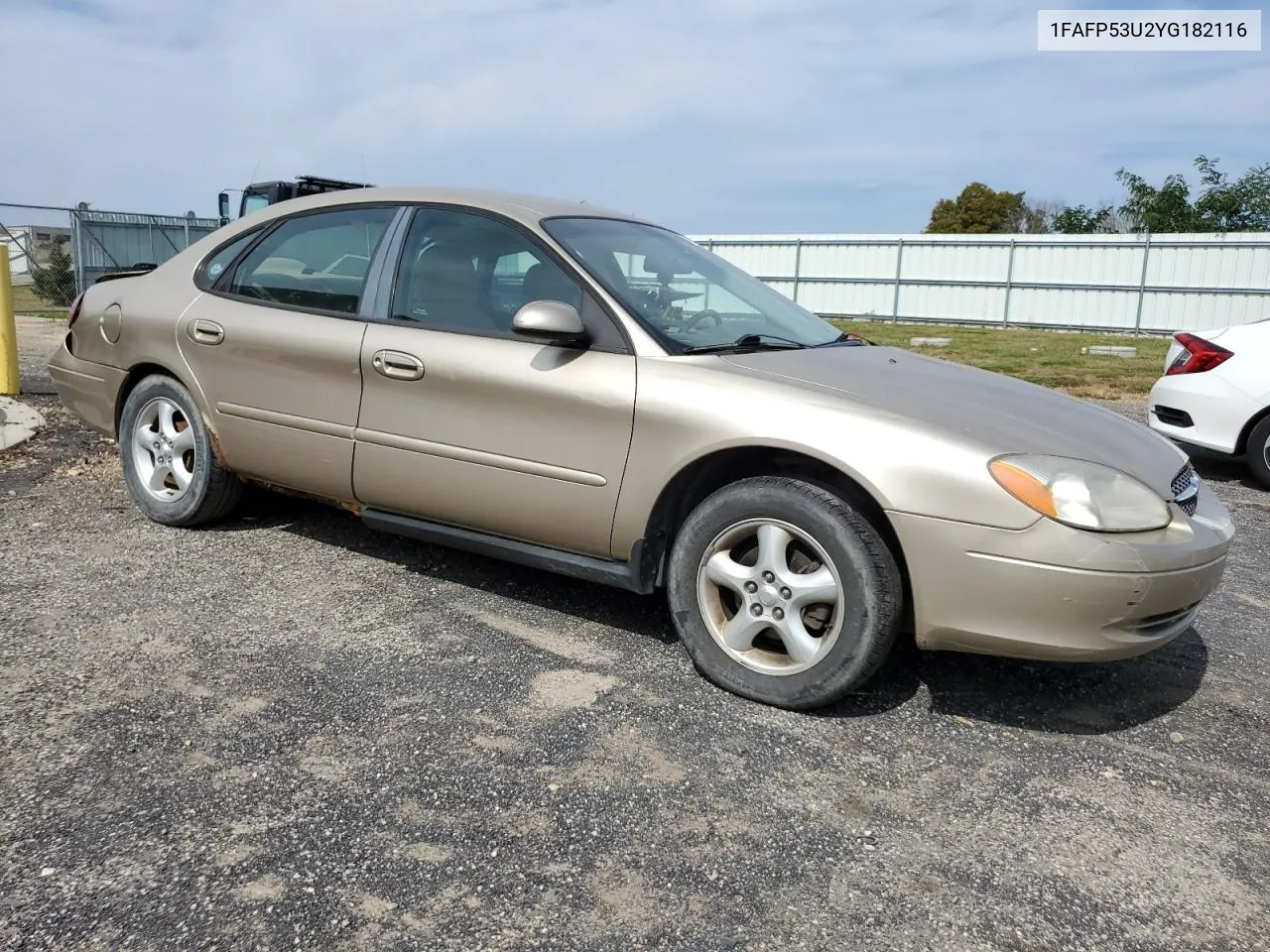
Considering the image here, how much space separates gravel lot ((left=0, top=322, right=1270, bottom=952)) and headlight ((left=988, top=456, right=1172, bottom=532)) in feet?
2.34

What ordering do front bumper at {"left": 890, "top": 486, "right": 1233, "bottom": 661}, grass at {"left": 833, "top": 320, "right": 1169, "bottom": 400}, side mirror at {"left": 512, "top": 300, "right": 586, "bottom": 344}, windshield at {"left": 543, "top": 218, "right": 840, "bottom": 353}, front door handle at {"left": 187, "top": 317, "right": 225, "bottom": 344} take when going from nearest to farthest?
front bumper at {"left": 890, "top": 486, "right": 1233, "bottom": 661}, side mirror at {"left": 512, "top": 300, "right": 586, "bottom": 344}, windshield at {"left": 543, "top": 218, "right": 840, "bottom": 353}, front door handle at {"left": 187, "top": 317, "right": 225, "bottom": 344}, grass at {"left": 833, "top": 320, "right": 1169, "bottom": 400}

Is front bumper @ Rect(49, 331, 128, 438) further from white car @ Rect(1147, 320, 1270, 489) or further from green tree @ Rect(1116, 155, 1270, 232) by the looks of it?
green tree @ Rect(1116, 155, 1270, 232)

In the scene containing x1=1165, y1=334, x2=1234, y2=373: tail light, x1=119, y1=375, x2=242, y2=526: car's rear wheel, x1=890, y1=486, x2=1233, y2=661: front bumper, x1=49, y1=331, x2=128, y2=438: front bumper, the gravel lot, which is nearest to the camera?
the gravel lot

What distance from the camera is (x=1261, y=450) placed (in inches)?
259

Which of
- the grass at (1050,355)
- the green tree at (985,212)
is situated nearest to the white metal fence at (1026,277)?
the grass at (1050,355)

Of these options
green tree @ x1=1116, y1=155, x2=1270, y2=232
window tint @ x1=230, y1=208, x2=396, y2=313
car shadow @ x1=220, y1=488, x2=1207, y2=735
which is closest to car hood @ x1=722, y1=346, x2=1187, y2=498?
car shadow @ x1=220, y1=488, x2=1207, y2=735

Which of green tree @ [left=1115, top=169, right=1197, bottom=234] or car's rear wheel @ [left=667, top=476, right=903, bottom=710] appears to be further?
green tree @ [left=1115, top=169, right=1197, bottom=234]

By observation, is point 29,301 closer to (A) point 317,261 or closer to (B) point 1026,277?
(A) point 317,261

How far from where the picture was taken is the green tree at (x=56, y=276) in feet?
60.0

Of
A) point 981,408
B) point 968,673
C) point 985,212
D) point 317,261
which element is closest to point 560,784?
point 968,673

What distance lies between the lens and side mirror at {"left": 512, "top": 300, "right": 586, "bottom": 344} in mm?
3352

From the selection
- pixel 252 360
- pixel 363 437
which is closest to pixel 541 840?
pixel 363 437

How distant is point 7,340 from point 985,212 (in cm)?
4341

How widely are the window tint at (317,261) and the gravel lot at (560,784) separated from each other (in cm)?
119
